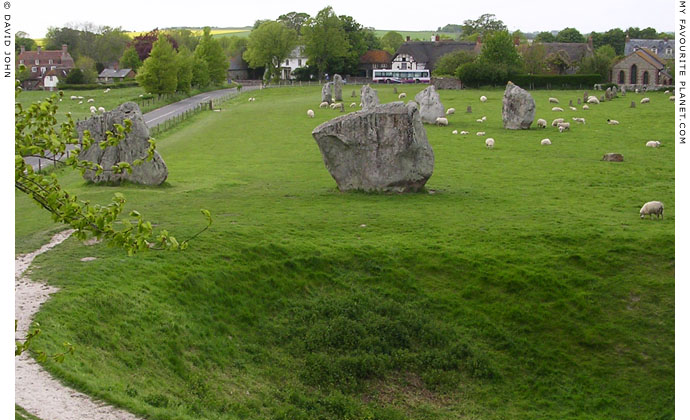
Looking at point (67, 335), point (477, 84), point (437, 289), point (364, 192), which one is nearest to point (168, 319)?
point (67, 335)

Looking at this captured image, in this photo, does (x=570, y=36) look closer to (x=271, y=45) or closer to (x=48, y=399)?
(x=271, y=45)

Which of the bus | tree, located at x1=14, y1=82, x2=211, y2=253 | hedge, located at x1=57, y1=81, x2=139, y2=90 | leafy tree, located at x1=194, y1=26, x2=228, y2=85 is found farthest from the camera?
the bus

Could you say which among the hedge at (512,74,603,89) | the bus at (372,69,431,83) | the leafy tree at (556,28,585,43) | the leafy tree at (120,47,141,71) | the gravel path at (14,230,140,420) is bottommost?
the gravel path at (14,230,140,420)

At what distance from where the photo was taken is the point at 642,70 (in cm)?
10356

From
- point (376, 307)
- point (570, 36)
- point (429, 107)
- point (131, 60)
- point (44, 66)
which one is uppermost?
point (570, 36)

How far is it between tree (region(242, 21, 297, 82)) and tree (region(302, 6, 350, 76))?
786 cm

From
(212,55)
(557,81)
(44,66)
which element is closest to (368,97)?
(557,81)

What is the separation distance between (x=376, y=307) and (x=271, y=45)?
115 meters

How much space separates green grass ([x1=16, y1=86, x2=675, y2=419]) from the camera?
1759 cm

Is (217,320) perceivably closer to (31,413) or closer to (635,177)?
(31,413)

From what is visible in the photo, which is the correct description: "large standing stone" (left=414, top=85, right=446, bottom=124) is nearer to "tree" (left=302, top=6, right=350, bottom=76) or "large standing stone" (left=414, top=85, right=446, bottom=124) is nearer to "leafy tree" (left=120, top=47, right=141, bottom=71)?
"tree" (left=302, top=6, right=350, bottom=76)

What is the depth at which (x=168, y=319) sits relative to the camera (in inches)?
754

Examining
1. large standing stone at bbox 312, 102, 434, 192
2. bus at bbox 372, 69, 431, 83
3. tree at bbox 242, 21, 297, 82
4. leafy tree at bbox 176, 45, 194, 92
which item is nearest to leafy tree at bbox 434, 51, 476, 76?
bus at bbox 372, 69, 431, 83

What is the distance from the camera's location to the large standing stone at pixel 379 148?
30.2m
